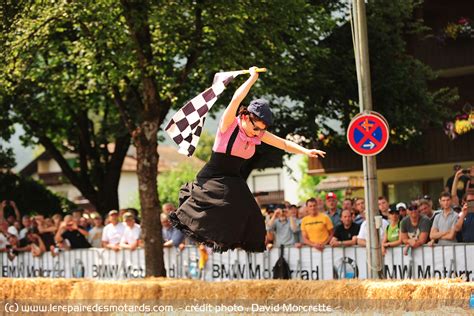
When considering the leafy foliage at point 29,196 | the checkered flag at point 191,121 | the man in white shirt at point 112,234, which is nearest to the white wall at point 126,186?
the leafy foliage at point 29,196

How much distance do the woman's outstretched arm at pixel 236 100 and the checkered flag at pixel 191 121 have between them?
27.9 inches

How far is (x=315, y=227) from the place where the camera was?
18.8 metres

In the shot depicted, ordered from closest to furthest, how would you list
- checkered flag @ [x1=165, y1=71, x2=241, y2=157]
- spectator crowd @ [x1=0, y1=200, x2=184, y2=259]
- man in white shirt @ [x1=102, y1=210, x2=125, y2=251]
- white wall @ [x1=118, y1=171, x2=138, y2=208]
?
1. checkered flag @ [x1=165, y1=71, x2=241, y2=157]
2. man in white shirt @ [x1=102, y1=210, x2=125, y2=251]
3. spectator crowd @ [x1=0, y1=200, x2=184, y2=259]
4. white wall @ [x1=118, y1=171, x2=138, y2=208]

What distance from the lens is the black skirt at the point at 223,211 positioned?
1068 cm

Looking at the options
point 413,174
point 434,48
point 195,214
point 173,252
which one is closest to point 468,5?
point 434,48

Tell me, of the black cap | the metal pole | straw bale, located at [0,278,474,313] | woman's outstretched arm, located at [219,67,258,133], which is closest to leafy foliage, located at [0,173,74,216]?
straw bale, located at [0,278,474,313]

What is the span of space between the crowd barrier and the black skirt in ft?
11.5

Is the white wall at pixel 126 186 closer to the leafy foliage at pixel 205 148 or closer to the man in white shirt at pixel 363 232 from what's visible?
the leafy foliage at pixel 205 148

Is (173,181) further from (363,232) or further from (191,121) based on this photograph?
(191,121)

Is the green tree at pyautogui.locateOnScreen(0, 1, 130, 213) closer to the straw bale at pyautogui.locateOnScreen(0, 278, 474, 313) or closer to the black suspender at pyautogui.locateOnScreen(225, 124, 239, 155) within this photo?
the straw bale at pyautogui.locateOnScreen(0, 278, 474, 313)

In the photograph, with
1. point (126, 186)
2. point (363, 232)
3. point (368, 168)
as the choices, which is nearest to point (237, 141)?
point (368, 168)

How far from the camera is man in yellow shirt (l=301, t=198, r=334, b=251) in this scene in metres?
18.8

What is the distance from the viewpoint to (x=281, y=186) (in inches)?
4257

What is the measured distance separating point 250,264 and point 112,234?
389 centimetres
